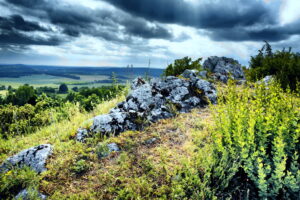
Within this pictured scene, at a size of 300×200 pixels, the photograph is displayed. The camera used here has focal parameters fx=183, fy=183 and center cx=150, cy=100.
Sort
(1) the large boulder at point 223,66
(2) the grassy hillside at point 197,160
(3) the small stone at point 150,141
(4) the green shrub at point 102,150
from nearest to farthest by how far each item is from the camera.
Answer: (2) the grassy hillside at point 197,160, (4) the green shrub at point 102,150, (3) the small stone at point 150,141, (1) the large boulder at point 223,66

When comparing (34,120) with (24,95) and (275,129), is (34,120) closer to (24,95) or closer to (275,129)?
(275,129)

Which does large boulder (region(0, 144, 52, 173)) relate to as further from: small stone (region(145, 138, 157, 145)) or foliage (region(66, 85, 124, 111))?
foliage (region(66, 85, 124, 111))

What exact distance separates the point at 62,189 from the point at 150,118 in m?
3.48

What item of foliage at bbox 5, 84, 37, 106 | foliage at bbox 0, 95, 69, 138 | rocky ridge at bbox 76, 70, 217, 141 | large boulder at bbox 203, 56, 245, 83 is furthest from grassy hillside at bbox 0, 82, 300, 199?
foliage at bbox 5, 84, 37, 106

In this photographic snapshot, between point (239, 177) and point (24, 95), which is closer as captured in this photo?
point (239, 177)

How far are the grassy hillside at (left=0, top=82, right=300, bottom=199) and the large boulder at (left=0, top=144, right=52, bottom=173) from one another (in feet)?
0.74

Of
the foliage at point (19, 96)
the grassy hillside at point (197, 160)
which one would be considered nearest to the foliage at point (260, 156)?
the grassy hillside at point (197, 160)

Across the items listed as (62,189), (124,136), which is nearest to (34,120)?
(124,136)

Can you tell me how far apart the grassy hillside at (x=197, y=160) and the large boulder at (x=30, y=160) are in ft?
0.74

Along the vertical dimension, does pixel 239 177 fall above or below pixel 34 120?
above

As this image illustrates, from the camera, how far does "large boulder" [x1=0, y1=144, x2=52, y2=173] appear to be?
436 cm

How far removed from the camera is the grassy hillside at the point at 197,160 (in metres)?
2.94

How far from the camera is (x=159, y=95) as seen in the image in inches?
289

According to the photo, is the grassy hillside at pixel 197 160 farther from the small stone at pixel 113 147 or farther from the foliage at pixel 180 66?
the foliage at pixel 180 66
